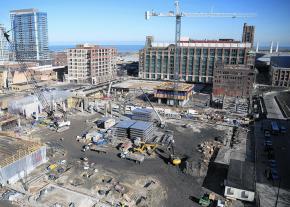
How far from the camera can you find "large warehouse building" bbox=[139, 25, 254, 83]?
9506 centimetres

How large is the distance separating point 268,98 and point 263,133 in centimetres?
3379

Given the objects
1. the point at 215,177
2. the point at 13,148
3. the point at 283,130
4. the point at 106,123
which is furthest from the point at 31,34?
the point at 215,177

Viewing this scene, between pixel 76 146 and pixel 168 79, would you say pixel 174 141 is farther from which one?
pixel 168 79

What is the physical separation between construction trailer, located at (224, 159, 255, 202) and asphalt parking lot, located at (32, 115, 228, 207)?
10.9 feet

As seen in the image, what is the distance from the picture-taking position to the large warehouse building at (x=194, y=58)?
312ft

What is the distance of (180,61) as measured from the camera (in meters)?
102

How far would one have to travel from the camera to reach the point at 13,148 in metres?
35.8

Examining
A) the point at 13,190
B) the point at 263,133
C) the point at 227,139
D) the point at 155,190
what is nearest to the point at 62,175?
the point at 13,190

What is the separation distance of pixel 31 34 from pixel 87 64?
82.3m

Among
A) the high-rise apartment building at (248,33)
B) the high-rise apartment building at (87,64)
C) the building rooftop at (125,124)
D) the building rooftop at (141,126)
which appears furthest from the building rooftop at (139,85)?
the high-rise apartment building at (248,33)

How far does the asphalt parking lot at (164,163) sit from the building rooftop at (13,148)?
18.3ft

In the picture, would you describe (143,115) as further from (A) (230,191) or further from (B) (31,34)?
(B) (31,34)

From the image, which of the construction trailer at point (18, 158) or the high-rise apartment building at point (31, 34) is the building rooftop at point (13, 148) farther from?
the high-rise apartment building at point (31, 34)

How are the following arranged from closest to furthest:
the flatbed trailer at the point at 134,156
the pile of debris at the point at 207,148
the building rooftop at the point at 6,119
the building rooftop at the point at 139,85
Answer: the flatbed trailer at the point at 134,156, the pile of debris at the point at 207,148, the building rooftop at the point at 6,119, the building rooftop at the point at 139,85
